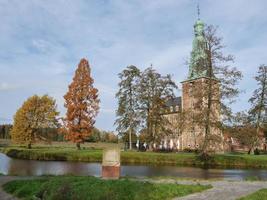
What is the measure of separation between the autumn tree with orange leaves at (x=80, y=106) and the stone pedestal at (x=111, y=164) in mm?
32427

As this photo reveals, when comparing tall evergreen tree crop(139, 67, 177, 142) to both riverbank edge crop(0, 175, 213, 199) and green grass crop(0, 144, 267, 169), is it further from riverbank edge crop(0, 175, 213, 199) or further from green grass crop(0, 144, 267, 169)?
riverbank edge crop(0, 175, 213, 199)

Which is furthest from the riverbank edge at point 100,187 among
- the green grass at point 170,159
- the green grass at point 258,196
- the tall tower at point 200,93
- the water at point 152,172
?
the green grass at point 170,159

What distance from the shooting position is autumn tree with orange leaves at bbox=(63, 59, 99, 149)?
157 ft

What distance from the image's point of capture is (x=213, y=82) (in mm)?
34938

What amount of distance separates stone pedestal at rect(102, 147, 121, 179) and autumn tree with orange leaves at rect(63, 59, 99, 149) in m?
32.4

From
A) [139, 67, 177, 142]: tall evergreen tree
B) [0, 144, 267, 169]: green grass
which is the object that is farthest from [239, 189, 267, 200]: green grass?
[139, 67, 177, 142]: tall evergreen tree

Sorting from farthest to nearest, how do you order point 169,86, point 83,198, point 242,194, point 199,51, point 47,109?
point 47,109, point 169,86, point 199,51, point 242,194, point 83,198

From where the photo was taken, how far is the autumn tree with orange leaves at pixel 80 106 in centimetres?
4781

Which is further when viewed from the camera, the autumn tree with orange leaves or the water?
the autumn tree with orange leaves

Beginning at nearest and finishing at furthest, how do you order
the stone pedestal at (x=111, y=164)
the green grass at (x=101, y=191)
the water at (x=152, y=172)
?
1. the green grass at (x=101, y=191)
2. the stone pedestal at (x=111, y=164)
3. the water at (x=152, y=172)

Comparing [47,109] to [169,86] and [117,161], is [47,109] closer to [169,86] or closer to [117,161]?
[169,86]

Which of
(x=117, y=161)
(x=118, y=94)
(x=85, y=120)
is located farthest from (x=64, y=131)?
(x=117, y=161)

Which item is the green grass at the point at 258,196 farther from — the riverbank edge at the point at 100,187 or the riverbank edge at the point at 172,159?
the riverbank edge at the point at 172,159

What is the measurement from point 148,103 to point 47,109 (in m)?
18.2
